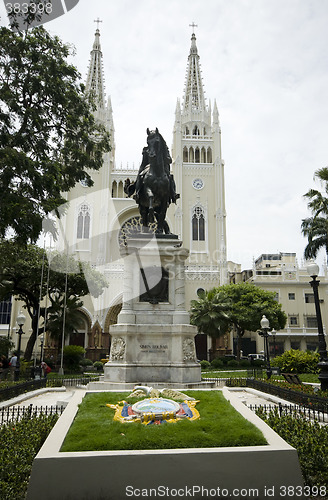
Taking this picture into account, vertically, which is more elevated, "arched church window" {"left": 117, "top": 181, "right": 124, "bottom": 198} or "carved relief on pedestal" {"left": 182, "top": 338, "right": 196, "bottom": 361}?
"arched church window" {"left": 117, "top": 181, "right": 124, "bottom": 198}

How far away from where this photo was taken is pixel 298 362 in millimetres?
22734

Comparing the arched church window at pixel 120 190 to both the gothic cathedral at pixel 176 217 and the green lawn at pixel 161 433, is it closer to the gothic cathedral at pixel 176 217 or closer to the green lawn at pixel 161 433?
the gothic cathedral at pixel 176 217

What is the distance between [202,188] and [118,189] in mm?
11004

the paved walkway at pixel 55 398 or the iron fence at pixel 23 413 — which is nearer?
the iron fence at pixel 23 413

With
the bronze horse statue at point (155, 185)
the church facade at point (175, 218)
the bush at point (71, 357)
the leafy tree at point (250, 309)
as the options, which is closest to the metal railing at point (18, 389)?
the bronze horse statue at point (155, 185)

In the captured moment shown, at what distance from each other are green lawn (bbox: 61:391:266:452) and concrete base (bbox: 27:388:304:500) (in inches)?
9.2

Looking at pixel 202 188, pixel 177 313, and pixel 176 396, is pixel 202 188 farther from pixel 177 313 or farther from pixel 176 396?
pixel 176 396

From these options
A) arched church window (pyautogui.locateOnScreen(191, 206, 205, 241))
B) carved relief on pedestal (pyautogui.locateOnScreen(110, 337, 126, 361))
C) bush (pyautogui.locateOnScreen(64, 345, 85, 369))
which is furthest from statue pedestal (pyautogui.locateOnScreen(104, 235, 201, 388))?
arched church window (pyautogui.locateOnScreen(191, 206, 205, 241))

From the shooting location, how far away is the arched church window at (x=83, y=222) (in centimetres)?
5059

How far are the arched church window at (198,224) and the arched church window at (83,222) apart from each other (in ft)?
43.3

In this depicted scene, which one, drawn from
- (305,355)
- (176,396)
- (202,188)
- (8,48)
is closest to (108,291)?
(202,188)

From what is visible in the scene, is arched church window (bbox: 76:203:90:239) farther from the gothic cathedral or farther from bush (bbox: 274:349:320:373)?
bush (bbox: 274:349:320:373)

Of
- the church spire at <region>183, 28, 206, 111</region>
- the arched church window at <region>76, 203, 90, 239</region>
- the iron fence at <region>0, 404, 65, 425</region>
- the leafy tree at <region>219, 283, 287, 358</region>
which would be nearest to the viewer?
the iron fence at <region>0, 404, 65, 425</region>

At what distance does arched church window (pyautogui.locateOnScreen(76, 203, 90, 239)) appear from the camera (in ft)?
166
